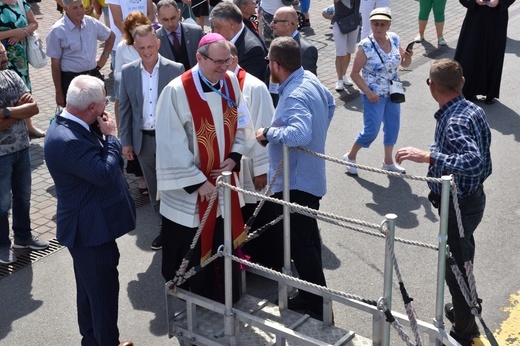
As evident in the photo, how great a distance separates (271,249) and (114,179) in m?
1.79

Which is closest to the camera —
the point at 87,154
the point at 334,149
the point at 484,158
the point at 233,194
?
the point at 87,154

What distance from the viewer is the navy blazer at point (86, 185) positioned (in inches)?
193

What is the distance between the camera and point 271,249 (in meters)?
6.41

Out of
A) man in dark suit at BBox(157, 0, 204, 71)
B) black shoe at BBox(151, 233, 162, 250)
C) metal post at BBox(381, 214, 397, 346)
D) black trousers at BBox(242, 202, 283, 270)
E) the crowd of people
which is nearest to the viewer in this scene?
metal post at BBox(381, 214, 397, 346)

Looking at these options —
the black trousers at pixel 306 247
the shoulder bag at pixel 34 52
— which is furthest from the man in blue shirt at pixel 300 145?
the shoulder bag at pixel 34 52

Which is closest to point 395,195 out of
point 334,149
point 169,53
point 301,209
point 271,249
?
point 334,149

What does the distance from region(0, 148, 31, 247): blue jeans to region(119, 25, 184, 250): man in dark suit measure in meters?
0.88

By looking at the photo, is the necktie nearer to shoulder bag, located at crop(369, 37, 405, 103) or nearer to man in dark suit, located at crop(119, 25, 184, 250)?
man in dark suit, located at crop(119, 25, 184, 250)

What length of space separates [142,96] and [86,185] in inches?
75.2

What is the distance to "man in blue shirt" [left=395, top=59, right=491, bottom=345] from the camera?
509 centimetres

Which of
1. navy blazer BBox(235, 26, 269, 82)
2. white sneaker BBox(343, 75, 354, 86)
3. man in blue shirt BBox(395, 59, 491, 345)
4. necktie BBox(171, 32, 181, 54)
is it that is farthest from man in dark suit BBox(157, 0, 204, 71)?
white sneaker BBox(343, 75, 354, 86)

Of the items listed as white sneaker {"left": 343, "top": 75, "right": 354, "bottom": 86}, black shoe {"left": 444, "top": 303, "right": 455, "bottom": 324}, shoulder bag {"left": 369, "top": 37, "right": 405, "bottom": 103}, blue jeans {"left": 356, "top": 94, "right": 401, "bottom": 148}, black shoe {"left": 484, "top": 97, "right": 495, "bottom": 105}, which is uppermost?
shoulder bag {"left": 369, "top": 37, "right": 405, "bottom": 103}

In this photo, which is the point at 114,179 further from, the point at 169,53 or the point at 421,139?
the point at 421,139

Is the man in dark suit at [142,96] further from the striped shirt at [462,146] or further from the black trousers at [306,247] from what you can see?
the striped shirt at [462,146]
